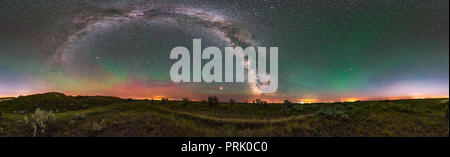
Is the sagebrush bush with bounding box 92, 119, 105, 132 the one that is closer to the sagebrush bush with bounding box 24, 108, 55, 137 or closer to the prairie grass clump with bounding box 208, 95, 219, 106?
the sagebrush bush with bounding box 24, 108, 55, 137

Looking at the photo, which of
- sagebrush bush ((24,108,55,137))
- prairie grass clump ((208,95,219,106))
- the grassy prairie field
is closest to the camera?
sagebrush bush ((24,108,55,137))

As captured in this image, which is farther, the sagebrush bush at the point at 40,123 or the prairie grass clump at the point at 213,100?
the prairie grass clump at the point at 213,100

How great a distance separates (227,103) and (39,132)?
13.0m

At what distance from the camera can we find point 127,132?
8320mm

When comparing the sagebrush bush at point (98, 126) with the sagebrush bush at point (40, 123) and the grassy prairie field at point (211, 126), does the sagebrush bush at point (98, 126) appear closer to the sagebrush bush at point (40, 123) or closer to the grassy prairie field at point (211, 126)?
the grassy prairie field at point (211, 126)

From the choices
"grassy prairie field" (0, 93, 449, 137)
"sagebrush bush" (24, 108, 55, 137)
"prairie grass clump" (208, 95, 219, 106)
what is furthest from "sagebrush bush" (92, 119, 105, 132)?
"prairie grass clump" (208, 95, 219, 106)

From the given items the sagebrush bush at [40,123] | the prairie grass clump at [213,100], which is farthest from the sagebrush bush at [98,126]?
the prairie grass clump at [213,100]

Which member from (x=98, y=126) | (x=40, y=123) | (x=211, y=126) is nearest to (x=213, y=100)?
(x=211, y=126)

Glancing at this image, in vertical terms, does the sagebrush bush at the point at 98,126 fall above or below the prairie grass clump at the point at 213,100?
below

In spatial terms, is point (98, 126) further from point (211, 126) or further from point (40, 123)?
point (211, 126)

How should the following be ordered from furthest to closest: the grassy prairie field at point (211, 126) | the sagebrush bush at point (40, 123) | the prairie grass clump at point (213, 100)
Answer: the prairie grass clump at point (213, 100) < the grassy prairie field at point (211, 126) < the sagebrush bush at point (40, 123)

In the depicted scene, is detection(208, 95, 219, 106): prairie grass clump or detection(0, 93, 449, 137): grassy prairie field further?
detection(208, 95, 219, 106): prairie grass clump

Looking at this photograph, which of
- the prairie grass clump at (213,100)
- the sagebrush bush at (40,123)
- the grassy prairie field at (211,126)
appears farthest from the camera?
the prairie grass clump at (213,100)
